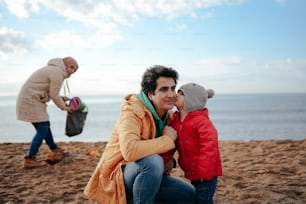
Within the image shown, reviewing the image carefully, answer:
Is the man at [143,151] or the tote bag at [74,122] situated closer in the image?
the man at [143,151]

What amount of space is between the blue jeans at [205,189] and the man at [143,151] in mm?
98

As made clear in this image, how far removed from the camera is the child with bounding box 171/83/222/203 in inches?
90.9

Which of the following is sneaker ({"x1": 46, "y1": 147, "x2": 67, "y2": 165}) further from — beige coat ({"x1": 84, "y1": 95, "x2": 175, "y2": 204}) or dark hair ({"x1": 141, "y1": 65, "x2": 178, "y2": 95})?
dark hair ({"x1": 141, "y1": 65, "x2": 178, "y2": 95})

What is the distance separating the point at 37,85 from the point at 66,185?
1.66m

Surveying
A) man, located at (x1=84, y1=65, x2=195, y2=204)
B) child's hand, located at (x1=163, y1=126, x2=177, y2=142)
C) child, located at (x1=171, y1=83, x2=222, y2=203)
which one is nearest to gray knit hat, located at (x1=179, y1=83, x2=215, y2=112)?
child, located at (x1=171, y1=83, x2=222, y2=203)

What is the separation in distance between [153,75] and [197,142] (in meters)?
0.62

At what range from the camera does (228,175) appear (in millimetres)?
4047

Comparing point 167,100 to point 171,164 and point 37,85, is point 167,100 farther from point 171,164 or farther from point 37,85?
point 37,85

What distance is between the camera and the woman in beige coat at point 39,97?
4.56 meters

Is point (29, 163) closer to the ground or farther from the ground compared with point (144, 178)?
closer to the ground

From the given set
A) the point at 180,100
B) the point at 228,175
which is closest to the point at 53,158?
the point at 228,175

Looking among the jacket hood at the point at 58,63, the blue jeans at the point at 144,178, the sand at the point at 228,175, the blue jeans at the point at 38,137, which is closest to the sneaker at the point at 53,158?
the sand at the point at 228,175

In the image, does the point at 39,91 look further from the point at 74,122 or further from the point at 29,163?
the point at 29,163

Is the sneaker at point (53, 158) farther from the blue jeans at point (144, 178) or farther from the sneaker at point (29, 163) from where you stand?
the blue jeans at point (144, 178)
